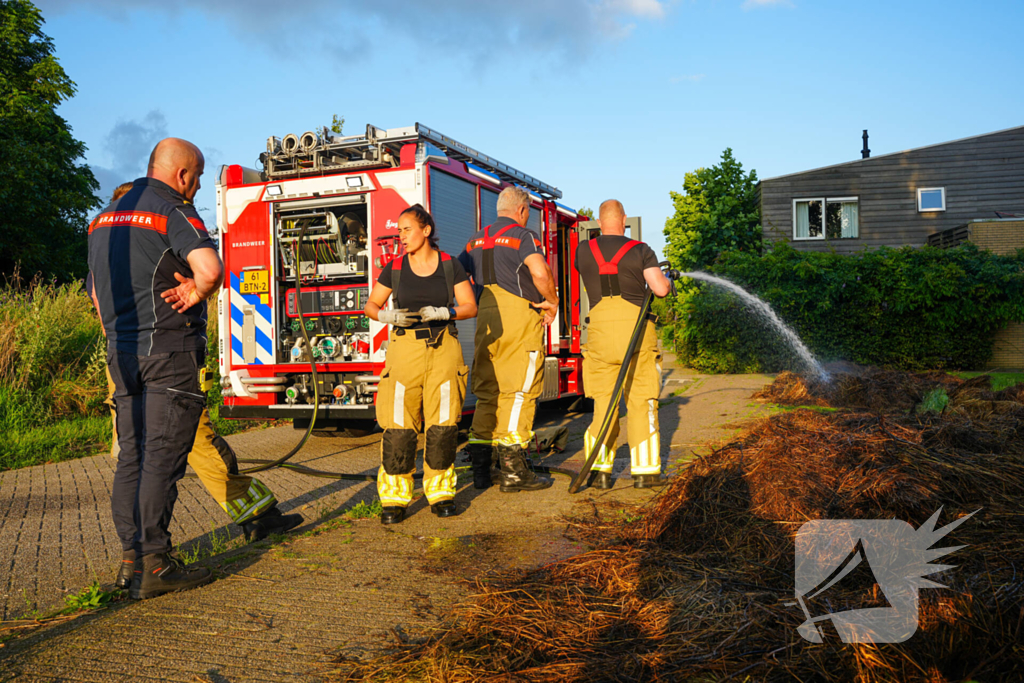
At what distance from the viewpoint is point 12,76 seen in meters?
26.8

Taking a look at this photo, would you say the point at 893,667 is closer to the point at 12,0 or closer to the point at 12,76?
the point at 12,76

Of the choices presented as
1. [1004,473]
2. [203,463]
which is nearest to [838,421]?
[1004,473]

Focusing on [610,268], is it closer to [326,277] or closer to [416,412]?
[416,412]

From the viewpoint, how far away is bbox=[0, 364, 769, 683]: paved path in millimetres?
2615

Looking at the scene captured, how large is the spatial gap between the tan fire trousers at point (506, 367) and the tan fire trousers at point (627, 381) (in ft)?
1.44

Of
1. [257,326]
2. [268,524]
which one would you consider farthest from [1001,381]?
[268,524]

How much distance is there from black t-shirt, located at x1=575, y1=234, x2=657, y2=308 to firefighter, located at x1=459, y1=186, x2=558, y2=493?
0.32m

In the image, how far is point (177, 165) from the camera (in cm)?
359

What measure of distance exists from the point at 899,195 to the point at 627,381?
2229 centimetres

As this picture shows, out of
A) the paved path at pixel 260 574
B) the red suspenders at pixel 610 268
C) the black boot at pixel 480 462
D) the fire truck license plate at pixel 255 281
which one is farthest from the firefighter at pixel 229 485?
the fire truck license plate at pixel 255 281

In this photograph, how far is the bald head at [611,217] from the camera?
17.7 feet

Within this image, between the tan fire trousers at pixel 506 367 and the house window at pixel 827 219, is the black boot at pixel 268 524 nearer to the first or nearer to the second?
the tan fire trousers at pixel 506 367

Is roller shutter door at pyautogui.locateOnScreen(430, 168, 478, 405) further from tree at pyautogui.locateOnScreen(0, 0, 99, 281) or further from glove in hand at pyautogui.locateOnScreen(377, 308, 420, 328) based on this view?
tree at pyautogui.locateOnScreen(0, 0, 99, 281)

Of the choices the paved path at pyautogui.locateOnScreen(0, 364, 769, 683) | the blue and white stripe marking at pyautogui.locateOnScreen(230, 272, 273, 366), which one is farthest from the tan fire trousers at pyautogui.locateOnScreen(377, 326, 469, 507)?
the blue and white stripe marking at pyautogui.locateOnScreen(230, 272, 273, 366)
